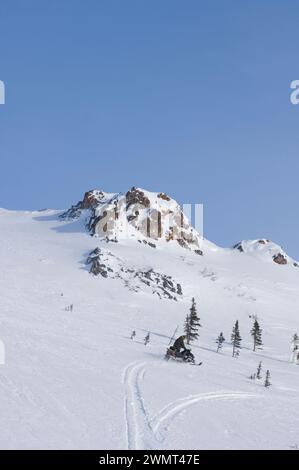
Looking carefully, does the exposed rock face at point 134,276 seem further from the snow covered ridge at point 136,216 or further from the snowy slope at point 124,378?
the snow covered ridge at point 136,216

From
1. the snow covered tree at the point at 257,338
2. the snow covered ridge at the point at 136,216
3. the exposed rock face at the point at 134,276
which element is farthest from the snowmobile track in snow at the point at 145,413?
the snow covered ridge at the point at 136,216

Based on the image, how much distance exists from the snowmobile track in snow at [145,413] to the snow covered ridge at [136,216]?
4529 inches

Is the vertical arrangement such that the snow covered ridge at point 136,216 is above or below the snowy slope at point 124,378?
above

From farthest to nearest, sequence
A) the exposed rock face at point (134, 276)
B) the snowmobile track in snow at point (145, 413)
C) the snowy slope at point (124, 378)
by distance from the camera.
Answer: the exposed rock face at point (134, 276) → the snowy slope at point (124, 378) → the snowmobile track in snow at point (145, 413)

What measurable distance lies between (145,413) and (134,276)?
92768 mm

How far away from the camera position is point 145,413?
797 inches

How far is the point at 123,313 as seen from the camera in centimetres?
8056

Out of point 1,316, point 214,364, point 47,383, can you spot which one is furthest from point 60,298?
point 47,383

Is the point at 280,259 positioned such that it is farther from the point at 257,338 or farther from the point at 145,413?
the point at 145,413

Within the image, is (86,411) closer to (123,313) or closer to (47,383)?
(47,383)

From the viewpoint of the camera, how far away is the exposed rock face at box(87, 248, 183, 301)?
108 metres

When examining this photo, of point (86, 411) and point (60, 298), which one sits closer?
point (86, 411)

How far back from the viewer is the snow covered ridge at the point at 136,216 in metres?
151

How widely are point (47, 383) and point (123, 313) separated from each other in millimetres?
58033
